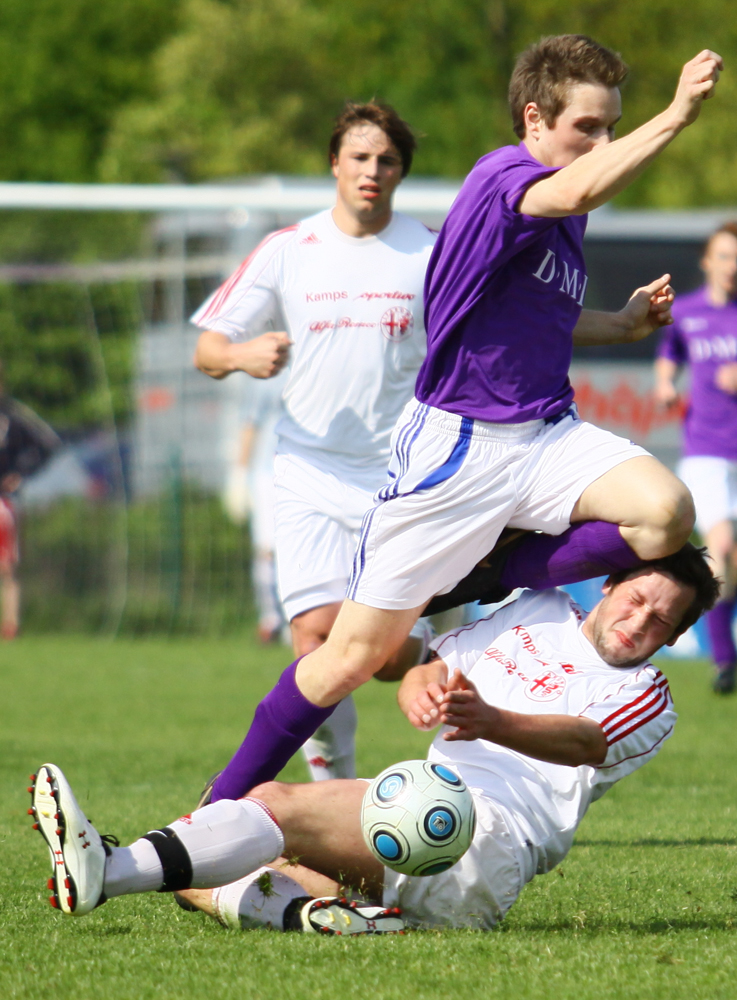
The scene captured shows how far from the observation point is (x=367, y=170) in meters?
5.11

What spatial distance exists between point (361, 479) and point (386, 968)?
7.74 ft

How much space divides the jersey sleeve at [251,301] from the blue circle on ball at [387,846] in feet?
7.64

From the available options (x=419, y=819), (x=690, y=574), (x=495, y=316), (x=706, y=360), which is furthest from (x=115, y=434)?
(x=419, y=819)

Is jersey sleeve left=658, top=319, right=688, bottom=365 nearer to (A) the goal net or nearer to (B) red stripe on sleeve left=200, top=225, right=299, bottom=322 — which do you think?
(A) the goal net

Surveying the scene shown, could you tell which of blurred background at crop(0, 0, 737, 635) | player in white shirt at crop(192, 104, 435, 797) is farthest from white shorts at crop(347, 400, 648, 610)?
blurred background at crop(0, 0, 737, 635)

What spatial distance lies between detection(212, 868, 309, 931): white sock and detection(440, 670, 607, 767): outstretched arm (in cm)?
71

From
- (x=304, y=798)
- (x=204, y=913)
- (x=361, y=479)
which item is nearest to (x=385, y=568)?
(x=304, y=798)

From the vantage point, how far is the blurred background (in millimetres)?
12750

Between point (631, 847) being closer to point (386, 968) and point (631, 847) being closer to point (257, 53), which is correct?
point (386, 968)

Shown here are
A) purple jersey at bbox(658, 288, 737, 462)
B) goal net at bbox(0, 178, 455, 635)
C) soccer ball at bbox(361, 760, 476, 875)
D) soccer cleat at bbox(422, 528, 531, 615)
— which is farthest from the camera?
goal net at bbox(0, 178, 455, 635)

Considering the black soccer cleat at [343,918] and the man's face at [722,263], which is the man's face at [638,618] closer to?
the black soccer cleat at [343,918]

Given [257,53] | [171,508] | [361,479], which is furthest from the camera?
[257,53]

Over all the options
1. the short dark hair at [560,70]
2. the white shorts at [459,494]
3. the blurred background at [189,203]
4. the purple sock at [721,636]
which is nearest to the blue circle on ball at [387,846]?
the white shorts at [459,494]

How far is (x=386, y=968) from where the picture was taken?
3.05 meters
